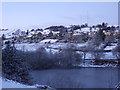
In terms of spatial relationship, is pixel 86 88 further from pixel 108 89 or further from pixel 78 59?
pixel 78 59

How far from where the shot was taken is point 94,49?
557 inches

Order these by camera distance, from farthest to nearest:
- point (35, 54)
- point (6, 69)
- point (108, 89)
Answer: point (35, 54) → point (108, 89) → point (6, 69)

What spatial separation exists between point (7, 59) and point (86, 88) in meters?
2.45

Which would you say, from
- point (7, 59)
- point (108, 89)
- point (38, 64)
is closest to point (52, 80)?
point (108, 89)

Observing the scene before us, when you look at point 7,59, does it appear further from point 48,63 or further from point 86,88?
point 48,63

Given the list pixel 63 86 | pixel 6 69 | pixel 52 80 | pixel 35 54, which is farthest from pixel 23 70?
pixel 35 54

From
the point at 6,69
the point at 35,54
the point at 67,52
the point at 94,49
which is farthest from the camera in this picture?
the point at 94,49

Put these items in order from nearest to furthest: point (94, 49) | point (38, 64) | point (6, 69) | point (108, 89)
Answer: point (6, 69) < point (108, 89) < point (38, 64) < point (94, 49)

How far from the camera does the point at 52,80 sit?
23.3 feet

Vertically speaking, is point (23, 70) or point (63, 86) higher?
point (23, 70)

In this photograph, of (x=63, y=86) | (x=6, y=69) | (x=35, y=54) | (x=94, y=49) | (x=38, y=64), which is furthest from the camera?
(x=94, y=49)

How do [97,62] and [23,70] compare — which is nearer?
[23,70]

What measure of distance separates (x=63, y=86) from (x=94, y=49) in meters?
8.06

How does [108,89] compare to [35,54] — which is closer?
[108,89]
